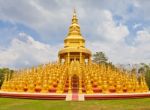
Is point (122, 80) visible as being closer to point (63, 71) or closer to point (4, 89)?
point (63, 71)

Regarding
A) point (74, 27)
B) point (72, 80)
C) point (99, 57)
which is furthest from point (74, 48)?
point (99, 57)

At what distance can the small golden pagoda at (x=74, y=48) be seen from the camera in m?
32.8

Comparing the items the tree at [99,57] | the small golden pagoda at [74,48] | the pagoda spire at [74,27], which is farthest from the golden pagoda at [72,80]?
the tree at [99,57]

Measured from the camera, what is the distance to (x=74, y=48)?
3294cm

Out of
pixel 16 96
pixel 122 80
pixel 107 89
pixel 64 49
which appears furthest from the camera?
pixel 64 49

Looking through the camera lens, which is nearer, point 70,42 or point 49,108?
point 49,108

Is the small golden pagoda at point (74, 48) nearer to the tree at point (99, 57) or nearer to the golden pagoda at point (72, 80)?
the golden pagoda at point (72, 80)

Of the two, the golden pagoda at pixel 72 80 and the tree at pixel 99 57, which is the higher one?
the tree at pixel 99 57

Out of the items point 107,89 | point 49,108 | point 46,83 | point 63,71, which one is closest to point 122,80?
point 107,89

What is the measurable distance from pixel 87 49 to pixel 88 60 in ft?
5.56

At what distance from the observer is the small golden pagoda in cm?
3281

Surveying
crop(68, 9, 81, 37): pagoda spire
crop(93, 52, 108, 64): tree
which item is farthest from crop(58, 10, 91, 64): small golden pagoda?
crop(93, 52, 108, 64): tree

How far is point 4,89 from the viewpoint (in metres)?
30.0

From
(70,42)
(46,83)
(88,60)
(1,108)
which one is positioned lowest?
(1,108)
